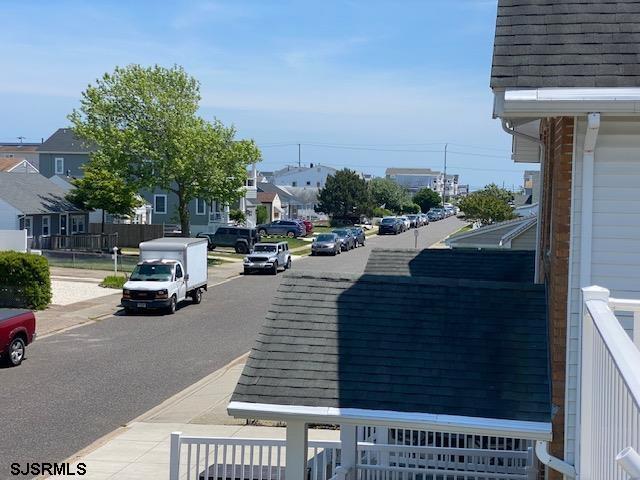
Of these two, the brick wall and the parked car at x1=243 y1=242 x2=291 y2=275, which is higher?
the brick wall

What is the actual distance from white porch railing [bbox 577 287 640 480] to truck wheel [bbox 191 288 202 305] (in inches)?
1110

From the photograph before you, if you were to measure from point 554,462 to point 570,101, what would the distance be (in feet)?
9.15

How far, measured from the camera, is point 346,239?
6012cm

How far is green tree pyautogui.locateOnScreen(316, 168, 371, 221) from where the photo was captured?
295ft

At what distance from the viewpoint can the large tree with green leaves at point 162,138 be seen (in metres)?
48.1

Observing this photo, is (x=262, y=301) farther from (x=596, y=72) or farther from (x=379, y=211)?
(x=379, y=211)

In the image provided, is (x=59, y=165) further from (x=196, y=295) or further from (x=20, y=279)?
(x=20, y=279)

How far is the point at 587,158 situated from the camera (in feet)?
22.4

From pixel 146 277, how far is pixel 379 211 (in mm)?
77456

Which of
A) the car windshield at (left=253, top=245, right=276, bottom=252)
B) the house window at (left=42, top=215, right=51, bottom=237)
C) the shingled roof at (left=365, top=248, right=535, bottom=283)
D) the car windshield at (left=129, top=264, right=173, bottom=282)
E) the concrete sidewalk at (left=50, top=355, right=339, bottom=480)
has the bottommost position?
the concrete sidewalk at (left=50, top=355, right=339, bottom=480)

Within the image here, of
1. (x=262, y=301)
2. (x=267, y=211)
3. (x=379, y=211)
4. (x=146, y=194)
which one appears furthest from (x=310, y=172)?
(x=262, y=301)

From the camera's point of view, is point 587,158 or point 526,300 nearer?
point 587,158

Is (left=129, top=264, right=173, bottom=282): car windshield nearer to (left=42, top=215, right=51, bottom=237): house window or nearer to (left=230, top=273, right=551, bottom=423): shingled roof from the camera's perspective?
(left=42, top=215, right=51, bottom=237): house window

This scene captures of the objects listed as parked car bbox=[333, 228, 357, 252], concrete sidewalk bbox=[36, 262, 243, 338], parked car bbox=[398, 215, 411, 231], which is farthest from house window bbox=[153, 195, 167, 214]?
concrete sidewalk bbox=[36, 262, 243, 338]
